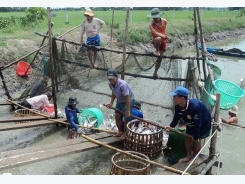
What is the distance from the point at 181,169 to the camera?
15.4 feet

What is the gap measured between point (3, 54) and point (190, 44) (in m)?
14.6

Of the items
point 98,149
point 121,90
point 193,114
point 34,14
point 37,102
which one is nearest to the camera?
point 193,114

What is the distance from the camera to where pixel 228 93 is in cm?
705

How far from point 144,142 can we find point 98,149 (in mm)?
1107

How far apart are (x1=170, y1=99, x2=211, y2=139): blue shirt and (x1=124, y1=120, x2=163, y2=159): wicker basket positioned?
0.73m

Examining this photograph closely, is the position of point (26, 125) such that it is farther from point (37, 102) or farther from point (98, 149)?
point (98, 149)

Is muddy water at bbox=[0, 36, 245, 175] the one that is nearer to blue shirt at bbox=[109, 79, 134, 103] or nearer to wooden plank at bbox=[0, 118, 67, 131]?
wooden plank at bbox=[0, 118, 67, 131]

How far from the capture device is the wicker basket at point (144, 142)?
17.7ft

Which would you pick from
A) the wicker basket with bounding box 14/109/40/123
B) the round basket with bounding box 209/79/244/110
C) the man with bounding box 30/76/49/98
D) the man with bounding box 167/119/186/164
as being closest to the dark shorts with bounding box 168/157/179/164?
the man with bounding box 167/119/186/164

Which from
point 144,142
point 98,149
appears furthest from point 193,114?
point 98,149

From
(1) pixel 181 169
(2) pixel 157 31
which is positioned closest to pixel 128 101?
(1) pixel 181 169

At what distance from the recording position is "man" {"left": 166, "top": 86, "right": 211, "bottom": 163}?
14.8ft

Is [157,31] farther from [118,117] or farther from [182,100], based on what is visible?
[182,100]

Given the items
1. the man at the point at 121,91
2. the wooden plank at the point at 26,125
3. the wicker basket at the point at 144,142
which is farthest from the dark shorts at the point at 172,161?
the wooden plank at the point at 26,125
